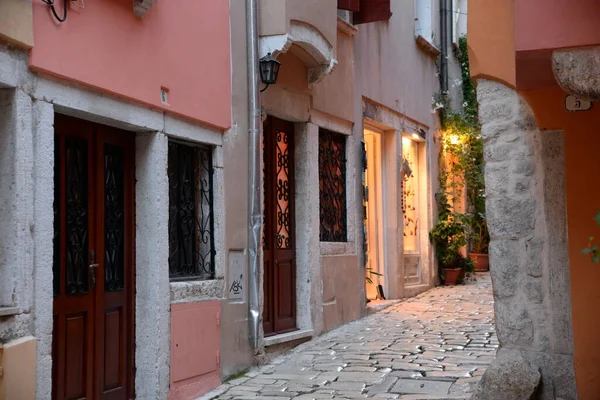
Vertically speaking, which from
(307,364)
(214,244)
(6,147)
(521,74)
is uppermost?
(521,74)

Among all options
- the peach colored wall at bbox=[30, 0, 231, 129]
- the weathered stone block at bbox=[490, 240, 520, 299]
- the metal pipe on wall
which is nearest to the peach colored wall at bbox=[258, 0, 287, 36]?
the peach colored wall at bbox=[30, 0, 231, 129]

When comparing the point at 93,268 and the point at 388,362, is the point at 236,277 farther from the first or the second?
the point at 93,268

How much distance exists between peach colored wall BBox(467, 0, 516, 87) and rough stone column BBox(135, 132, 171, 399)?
2.67 metres

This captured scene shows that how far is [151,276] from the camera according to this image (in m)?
6.94

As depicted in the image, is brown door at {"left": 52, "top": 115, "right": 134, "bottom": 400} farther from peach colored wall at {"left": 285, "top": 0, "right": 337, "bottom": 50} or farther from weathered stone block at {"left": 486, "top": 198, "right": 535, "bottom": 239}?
weathered stone block at {"left": 486, "top": 198, "right": 535, "bottom": 239}

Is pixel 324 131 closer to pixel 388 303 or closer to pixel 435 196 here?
pixel 388 303

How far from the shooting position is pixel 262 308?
28.1ft

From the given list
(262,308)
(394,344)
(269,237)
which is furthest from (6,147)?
(394,344)

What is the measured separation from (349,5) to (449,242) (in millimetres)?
5607

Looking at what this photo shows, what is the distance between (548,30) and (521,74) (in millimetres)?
691

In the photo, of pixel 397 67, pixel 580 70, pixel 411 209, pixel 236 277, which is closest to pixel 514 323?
pixel 580 70

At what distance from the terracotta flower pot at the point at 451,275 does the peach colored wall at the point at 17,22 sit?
Result: 419 inches

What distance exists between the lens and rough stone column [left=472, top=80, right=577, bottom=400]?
5.89 meters

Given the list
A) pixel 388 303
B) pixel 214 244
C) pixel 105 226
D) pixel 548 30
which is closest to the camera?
pixel 548 30
